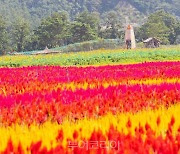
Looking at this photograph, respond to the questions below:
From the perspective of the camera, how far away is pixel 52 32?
6241 cm

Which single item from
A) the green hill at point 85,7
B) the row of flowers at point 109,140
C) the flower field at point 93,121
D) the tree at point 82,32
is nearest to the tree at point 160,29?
the tree at point 82,32

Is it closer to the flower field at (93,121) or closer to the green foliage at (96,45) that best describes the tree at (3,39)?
the green foliage at (96,45)

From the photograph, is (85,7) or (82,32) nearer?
(82,32)

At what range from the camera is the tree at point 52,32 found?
61.5 m

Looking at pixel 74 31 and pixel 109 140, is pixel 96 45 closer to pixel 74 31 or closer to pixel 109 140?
pixel 74 31

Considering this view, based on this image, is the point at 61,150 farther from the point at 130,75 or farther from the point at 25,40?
the point at 25,40

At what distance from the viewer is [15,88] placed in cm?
932

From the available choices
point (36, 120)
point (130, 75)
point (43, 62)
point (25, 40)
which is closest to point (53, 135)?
point (36, 120)

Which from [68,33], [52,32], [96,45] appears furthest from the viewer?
[68,33]

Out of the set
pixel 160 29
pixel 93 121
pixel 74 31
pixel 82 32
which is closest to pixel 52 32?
pixel 74 31

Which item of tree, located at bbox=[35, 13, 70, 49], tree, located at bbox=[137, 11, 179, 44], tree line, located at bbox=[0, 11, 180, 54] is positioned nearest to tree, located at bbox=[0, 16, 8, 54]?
tree line, located at bbox=[0, 11, 180, 54]

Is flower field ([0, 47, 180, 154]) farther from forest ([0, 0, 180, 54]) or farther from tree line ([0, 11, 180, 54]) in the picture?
forest ([0, 0, 180, 54])

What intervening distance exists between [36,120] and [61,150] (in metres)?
2.10

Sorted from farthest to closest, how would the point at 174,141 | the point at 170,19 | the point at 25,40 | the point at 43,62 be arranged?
the point at 170,19
the point at 25,40
the point at 43,62
the point at 174,141
